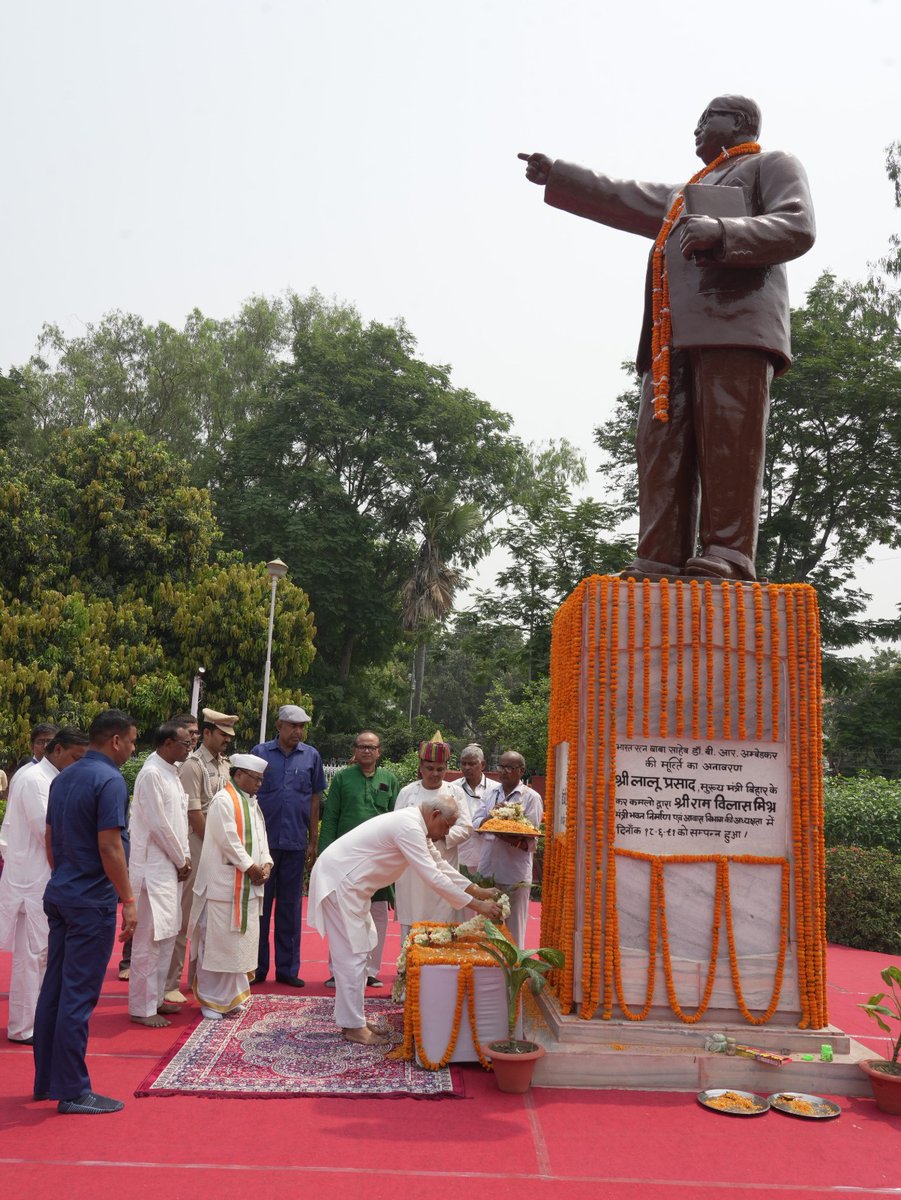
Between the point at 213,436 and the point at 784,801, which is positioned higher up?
the point at 213,436

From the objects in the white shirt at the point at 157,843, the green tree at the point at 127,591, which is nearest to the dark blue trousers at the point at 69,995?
the white shirt at the point at 157,843

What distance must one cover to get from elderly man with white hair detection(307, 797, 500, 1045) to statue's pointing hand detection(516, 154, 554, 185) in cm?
363

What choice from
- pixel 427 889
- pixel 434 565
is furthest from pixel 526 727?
pixel 427 889

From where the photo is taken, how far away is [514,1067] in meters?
4.64

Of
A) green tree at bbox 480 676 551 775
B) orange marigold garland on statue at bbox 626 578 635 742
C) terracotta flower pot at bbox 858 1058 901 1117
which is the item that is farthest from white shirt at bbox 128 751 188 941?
green tree at bbox 480 676 551 775

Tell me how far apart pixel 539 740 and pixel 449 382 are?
14.2 meters

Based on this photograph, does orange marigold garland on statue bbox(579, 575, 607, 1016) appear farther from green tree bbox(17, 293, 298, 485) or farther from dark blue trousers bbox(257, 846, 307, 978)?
green tree bbox(17, 293, 298, 485)

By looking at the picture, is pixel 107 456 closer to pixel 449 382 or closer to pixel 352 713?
pixel 352 713

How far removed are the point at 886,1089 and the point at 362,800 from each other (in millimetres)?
3847

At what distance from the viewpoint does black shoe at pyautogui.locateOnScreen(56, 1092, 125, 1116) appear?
4219 mm

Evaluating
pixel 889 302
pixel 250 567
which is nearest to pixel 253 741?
pixel 250 567

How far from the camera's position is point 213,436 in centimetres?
3098

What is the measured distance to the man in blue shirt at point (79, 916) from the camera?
428cm

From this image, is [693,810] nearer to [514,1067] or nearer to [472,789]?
[514,1067]
